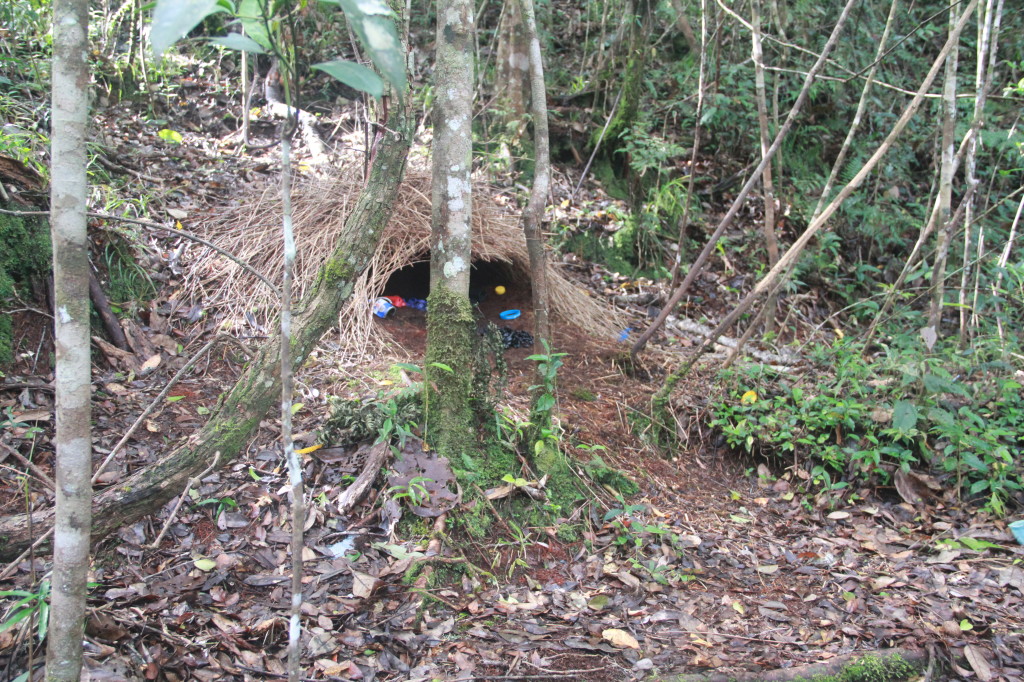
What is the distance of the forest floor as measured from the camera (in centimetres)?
238

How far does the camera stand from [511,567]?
2922 millimetres

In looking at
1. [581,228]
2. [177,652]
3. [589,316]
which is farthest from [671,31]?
[177,652]

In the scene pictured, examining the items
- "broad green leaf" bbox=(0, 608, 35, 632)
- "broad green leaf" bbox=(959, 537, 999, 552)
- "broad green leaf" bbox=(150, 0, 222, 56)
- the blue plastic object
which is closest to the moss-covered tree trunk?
"broad green leaf" bbox=(0, 608, 35, 632)

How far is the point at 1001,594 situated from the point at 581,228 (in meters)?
4.17

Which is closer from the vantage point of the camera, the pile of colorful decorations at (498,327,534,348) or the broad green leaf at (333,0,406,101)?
the broad green leaf at (333,0,406,101)

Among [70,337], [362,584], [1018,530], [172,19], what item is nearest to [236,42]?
[172,19]

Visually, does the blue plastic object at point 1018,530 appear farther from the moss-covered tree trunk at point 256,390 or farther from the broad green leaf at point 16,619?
the broad green leaf at point 16,619

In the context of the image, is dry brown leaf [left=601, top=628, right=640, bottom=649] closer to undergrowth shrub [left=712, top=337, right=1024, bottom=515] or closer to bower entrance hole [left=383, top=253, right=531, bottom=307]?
undergrowth shrub [left=712, top=337, right=1024, bottom=515]

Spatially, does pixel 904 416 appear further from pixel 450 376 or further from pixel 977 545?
pixel 450 376

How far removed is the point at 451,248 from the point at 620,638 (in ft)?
5.99

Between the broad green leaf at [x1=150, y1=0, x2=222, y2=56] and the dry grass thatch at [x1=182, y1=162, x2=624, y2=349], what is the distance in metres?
3.08

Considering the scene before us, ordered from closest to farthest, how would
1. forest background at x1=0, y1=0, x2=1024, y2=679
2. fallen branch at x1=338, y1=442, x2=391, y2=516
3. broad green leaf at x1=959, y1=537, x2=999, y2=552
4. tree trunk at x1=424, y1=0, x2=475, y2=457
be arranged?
fallen branch at x1=338, y1=442, x2=391, y2=516, tree trunk at x1=424, y1=0, x2=475, y2=457, broad green leaf at x1=959, y1=537, x2=999, y2=552, forest background at x1=0, y1=0, x2=1024, y2=679

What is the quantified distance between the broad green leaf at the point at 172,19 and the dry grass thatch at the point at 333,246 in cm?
308

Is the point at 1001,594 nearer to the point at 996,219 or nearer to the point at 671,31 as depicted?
the point at 996,219
